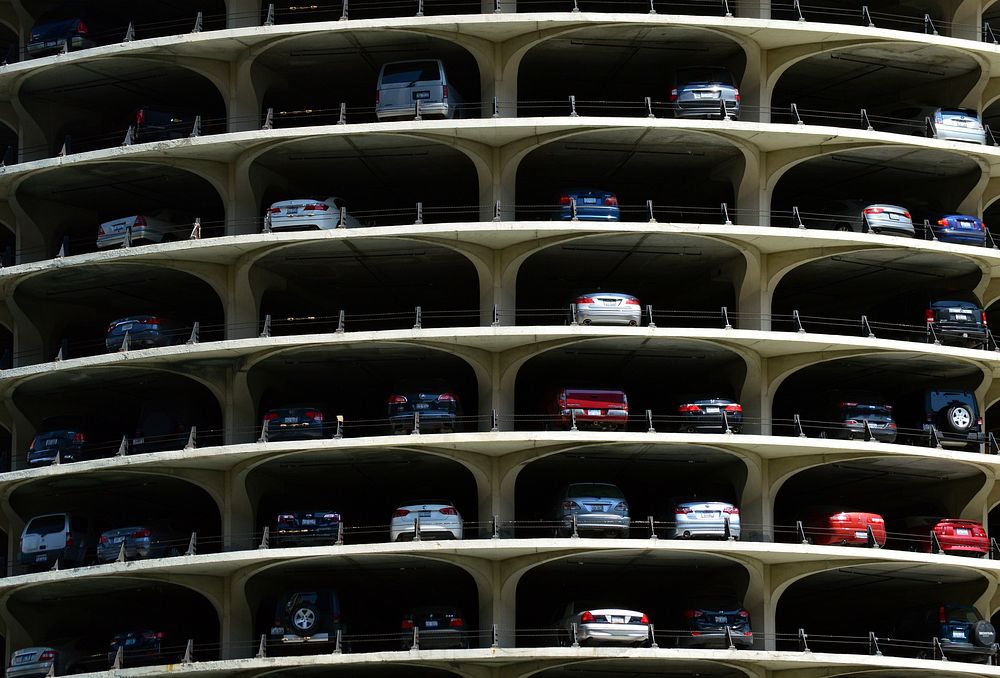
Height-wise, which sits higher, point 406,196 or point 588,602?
point 406,196

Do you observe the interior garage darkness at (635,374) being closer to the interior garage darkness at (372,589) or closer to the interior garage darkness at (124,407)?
the interior garage darkness at (372,589)

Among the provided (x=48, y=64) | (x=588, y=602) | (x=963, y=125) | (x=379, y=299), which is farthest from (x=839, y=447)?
(x=48, y=64)

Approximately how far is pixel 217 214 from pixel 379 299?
657 centimetres

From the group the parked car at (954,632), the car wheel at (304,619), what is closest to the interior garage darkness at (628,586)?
the parked car at (954,632)

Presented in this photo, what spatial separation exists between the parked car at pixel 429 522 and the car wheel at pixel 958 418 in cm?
1570

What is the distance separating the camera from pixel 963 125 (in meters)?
54.9

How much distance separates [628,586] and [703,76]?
1649 centimetres

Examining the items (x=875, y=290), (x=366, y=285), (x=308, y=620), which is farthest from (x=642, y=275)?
(x=308, y=620)

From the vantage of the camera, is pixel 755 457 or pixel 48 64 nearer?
pixel 755 457

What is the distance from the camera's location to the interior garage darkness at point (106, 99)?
5609cm

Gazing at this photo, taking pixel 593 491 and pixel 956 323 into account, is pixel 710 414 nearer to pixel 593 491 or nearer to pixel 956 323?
pixel 593 491

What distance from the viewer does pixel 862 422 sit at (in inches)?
2016

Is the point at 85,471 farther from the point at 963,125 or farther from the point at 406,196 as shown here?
the point at 963,125

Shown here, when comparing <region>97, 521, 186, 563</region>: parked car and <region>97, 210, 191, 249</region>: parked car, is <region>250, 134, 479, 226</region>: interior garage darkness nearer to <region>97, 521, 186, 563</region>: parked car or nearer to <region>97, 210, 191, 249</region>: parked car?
<region>97, 210, 191, 249</region>: parked car
